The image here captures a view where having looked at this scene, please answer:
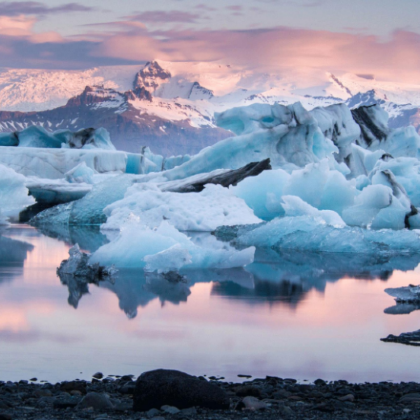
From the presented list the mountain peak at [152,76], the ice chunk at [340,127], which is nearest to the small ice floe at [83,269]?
the ice chunk at [340,127]

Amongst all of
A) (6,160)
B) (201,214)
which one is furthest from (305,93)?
(201,214)

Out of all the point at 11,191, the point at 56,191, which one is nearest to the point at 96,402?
the point at 11,191

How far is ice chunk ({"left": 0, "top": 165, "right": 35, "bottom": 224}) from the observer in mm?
15961

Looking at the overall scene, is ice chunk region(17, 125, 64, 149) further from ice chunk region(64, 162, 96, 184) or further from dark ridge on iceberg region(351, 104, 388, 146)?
dark ridge on iceberg region(351, 104, 388, 146)

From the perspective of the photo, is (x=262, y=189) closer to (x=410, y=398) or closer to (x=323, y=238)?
(x=323, y=238)

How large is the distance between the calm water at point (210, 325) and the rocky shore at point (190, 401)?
248 mm

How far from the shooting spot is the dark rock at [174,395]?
264 centimetres

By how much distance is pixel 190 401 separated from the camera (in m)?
2.66

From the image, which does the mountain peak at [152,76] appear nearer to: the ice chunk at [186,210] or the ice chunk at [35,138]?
the ice chunk at [35,138]

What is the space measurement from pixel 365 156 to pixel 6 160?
12.0m

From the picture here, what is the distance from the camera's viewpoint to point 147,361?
3.33 m

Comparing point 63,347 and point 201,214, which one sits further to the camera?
point 201,214

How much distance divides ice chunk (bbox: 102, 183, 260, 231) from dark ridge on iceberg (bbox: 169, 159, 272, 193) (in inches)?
73.9

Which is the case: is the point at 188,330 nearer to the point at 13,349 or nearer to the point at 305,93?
the point at 13,349
